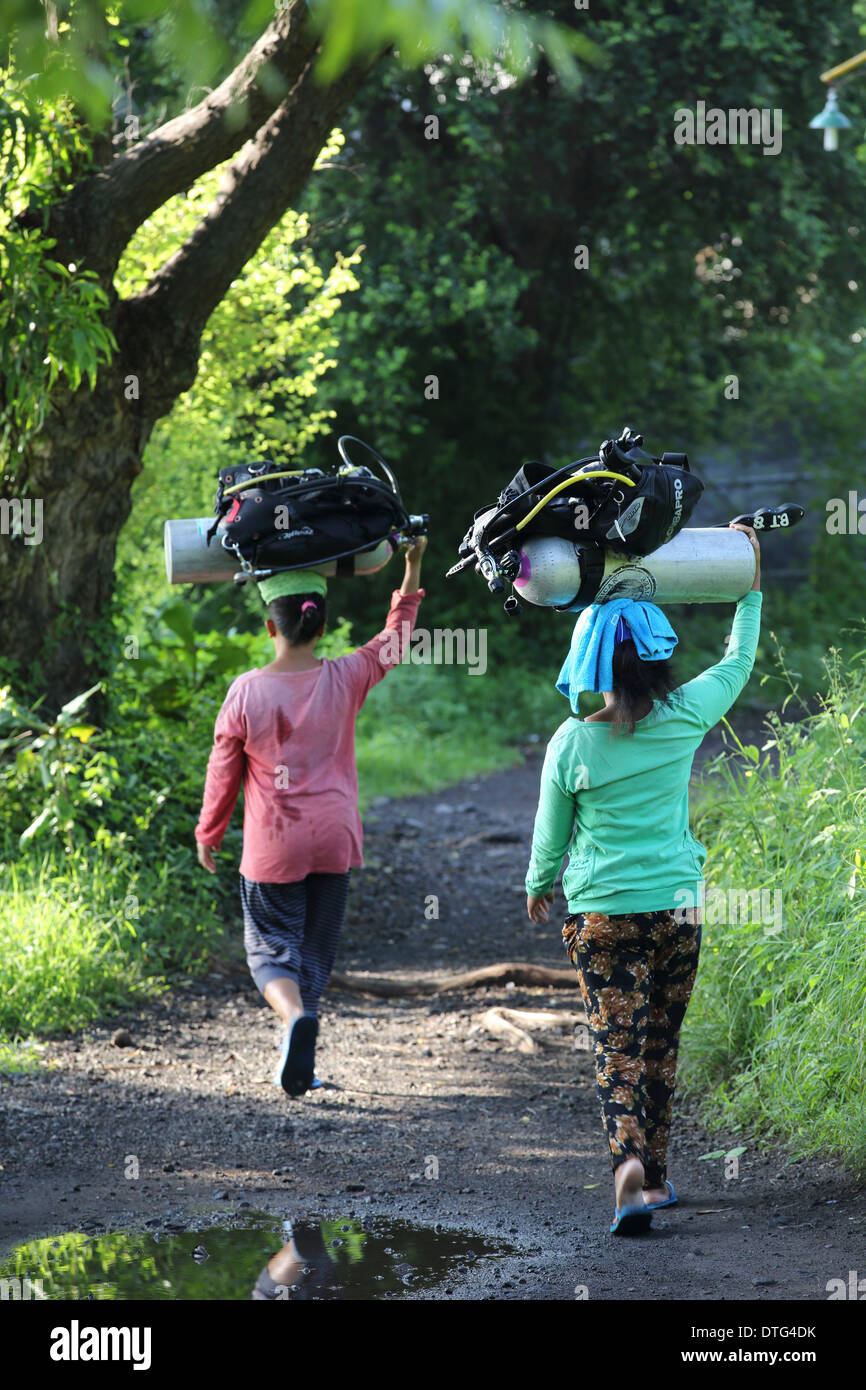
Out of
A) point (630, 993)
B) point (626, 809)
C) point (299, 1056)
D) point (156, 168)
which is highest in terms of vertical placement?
point (156, 168)

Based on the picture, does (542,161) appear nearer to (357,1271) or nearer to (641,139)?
(641,139)

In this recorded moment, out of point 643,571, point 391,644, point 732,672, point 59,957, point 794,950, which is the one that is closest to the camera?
point 643,571

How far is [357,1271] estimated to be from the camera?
12.2 feet

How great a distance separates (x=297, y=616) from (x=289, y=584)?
0.12m

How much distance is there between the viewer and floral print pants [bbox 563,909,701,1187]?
3.94 meters

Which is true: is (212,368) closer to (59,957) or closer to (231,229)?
(231,229)

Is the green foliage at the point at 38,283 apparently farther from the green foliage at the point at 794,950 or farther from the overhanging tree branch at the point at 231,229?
the green foliage at the point at 794,950

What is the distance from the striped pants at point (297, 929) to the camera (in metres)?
5.14

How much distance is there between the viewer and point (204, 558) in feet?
16.9

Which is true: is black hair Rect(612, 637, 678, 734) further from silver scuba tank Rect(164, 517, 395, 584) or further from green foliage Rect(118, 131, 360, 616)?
green foliage Rect(118, 131, 360, 616)

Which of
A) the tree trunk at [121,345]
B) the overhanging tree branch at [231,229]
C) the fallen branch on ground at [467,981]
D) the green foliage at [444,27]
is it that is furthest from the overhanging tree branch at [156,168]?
the green foliage at [444,27]

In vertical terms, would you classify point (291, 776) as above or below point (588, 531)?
below

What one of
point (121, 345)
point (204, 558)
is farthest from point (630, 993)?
point (121, 345)

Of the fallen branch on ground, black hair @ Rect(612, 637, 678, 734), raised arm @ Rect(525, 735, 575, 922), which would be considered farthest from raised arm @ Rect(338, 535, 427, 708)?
the fallen branch on ground
